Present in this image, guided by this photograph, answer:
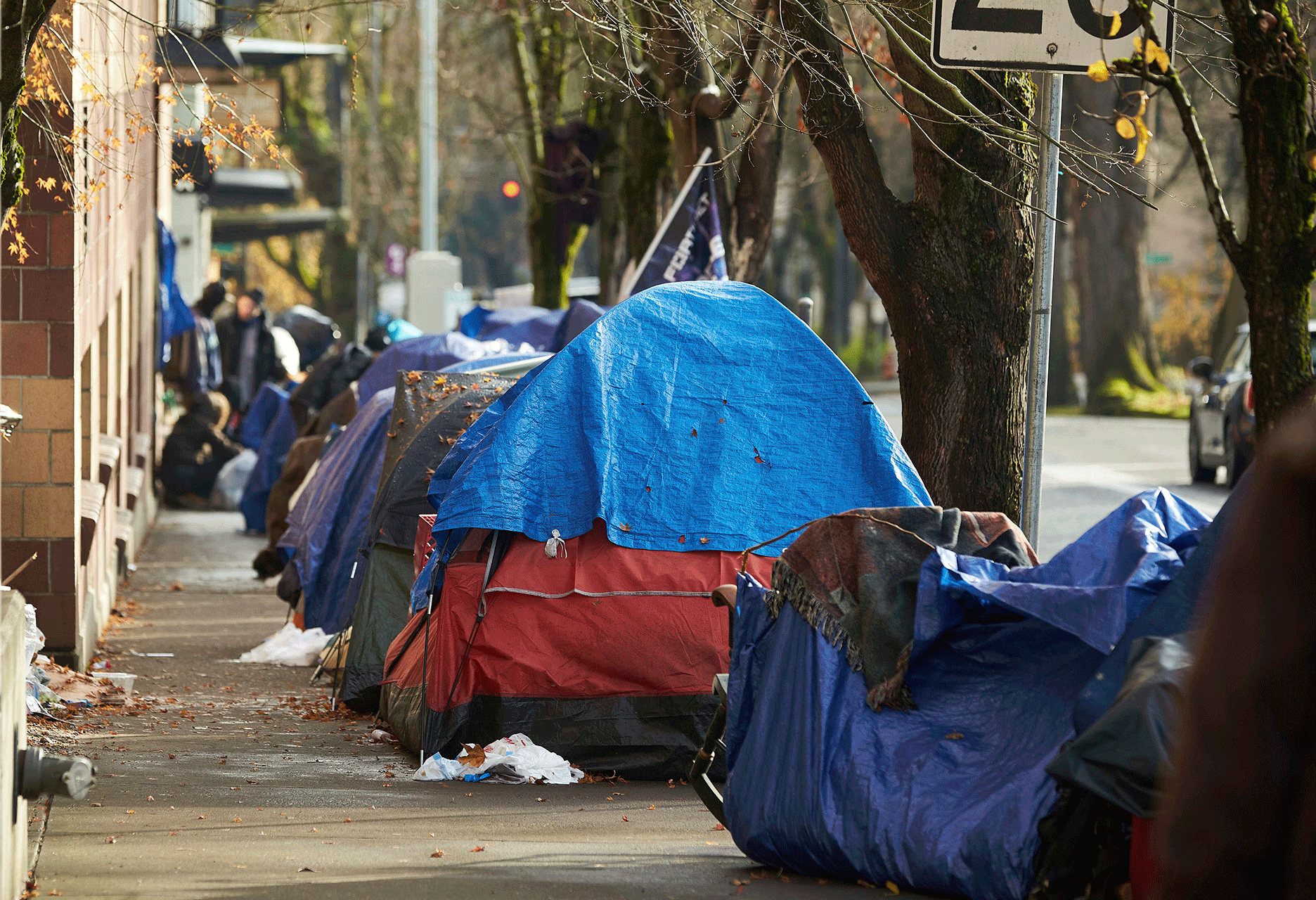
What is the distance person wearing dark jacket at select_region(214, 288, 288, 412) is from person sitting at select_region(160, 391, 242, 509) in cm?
314

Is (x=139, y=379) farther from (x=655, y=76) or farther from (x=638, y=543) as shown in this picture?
(x=638, y=543)

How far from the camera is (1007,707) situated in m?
4.60

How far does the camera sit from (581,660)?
6.97 metres

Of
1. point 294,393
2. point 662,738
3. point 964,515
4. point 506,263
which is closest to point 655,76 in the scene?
point 294,393

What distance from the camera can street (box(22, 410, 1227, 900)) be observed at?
4.91 metres

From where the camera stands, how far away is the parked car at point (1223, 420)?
16.3 meters

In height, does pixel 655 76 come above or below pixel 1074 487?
above

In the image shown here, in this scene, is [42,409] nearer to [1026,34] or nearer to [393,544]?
[393,544]

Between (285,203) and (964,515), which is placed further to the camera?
(285,203)

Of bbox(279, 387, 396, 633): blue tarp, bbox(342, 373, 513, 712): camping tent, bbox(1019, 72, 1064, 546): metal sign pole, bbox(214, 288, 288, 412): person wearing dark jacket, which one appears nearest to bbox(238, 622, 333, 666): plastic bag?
bbox(279, 387, 396, 633): blue tarp

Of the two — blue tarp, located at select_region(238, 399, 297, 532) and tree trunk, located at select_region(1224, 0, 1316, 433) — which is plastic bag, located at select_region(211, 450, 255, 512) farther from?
tree trunk, located at select_region(1224, 0, 1316, 433)

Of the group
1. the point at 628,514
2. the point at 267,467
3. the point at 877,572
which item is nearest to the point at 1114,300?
the point at 267,467

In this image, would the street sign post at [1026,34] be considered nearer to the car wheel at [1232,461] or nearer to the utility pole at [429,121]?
the car wheel at [1232,461]

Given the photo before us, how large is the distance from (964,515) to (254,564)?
31.4 ft
